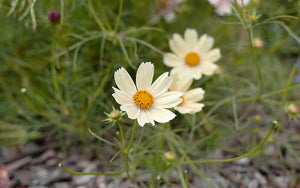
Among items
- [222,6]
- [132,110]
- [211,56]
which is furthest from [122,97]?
[222,6]

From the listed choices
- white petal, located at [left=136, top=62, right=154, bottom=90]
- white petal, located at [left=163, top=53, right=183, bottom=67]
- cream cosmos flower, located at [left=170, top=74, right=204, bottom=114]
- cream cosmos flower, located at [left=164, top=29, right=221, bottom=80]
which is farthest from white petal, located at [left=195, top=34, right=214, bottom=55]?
white petal, located at [left=136, top=62, right=154, bottom=90]

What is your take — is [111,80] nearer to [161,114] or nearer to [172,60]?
[172,60]

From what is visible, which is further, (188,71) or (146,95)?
(188,71)

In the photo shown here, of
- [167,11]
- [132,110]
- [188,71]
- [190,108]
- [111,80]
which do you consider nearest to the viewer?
[132,110]

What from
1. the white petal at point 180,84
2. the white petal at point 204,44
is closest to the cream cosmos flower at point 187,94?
the white petal at point 180,84

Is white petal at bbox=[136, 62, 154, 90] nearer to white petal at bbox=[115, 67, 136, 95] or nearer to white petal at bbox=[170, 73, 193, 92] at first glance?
white petal at bbox=[115, 67, 136, 95]

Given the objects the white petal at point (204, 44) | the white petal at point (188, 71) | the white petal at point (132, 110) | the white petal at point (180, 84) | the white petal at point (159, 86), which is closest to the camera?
the white petal at point (132, 110)

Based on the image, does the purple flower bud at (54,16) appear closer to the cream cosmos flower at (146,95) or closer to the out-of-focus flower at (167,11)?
the cream cosmos flower at (146,95)
